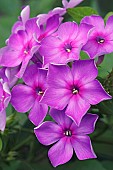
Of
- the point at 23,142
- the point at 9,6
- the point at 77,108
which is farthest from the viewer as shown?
the point at 9,6

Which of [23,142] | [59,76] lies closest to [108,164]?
[23,142]

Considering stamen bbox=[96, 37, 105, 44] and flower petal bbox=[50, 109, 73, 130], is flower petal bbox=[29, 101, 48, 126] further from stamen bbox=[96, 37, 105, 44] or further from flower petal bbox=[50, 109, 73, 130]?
stamen bbox=[96, 37, 105, 44]

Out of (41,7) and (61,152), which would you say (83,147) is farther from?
(41,7)

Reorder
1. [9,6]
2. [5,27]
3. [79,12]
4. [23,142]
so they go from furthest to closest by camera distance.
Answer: [9,6]
[5,27]
[23,142]
[79,12]

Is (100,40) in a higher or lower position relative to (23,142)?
higher

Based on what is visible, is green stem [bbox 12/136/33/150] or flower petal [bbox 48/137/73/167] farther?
green stem [bbox 12/136/33/150]

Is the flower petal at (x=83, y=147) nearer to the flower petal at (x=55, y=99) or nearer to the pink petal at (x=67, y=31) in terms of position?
the flower petal at (x=55, y=99)

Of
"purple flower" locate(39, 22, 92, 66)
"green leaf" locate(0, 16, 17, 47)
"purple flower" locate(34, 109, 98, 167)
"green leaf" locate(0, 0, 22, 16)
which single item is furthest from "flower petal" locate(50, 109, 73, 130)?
"green leaf" locate(0, 0, 22, 16)
